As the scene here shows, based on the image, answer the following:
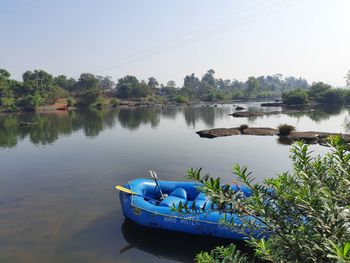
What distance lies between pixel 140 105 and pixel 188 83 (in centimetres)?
7520

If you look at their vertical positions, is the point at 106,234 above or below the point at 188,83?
below

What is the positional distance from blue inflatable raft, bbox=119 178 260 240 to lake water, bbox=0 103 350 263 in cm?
76

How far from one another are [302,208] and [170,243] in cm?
909

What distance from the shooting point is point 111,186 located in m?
17.9

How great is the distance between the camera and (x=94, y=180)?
62.7 ft

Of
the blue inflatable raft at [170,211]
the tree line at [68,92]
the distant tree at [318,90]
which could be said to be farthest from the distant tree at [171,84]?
the blue inflatable raft at [170,211]

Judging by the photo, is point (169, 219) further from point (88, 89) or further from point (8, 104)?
point (88, 89)

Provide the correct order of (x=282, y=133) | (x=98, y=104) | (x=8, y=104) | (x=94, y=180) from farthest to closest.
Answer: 1. (x=98, y=104)
2. (x=8, y=104)
3. (x=282, y=133)
4. (x=94, y=180)

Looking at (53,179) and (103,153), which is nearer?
(53,179)

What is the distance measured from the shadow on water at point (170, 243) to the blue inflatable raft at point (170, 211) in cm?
47

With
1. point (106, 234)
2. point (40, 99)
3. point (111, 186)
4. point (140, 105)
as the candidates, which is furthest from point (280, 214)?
point (140, 105)

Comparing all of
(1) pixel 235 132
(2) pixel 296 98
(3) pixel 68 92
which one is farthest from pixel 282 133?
(3) pixel 68 92

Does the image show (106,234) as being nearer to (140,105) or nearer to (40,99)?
(40,99)

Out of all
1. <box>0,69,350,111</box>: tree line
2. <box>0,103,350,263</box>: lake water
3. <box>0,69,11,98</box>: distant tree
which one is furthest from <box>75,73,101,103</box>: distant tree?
<box>0,103,350,263</box>: lake water
